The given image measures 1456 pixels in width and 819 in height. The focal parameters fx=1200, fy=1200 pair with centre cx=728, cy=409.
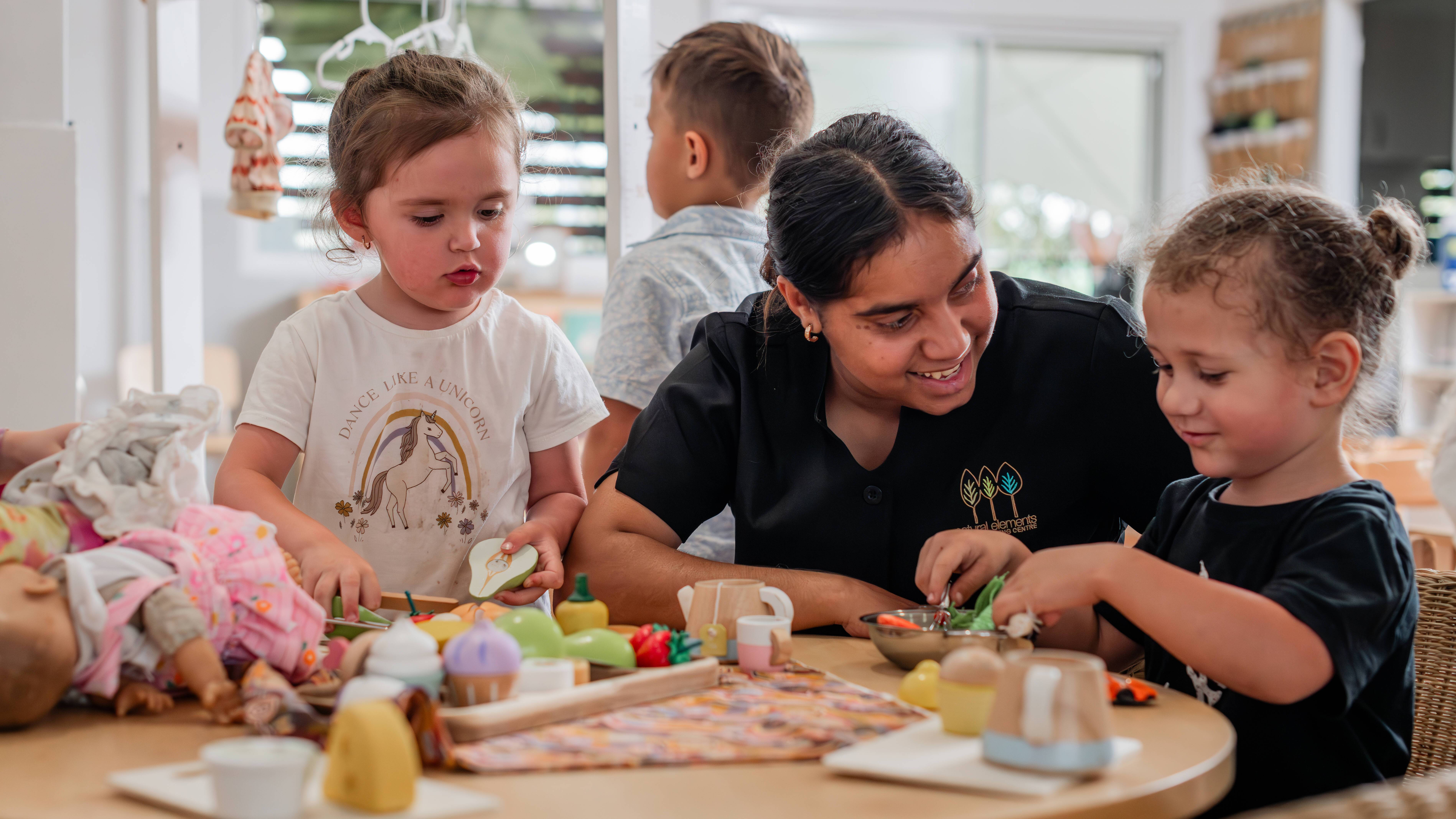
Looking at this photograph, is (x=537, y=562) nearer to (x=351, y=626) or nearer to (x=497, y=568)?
(x=497, y=568)

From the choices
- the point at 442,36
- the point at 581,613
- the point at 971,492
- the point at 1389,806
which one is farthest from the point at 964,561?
the point at 442,36

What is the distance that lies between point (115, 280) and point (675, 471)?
4696 mm

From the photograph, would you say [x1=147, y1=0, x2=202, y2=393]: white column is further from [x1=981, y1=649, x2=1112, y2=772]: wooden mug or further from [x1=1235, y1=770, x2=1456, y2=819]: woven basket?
[x1=1235, y1=770, x2=1456, y2=819]: woven basket

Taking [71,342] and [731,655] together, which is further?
[71,342]

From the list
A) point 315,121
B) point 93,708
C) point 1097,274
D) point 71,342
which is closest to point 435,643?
point 93,708

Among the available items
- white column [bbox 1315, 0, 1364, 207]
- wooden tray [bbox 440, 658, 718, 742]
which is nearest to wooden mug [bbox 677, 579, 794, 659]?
wooden tray [bbox 440, 658, 718, 742]

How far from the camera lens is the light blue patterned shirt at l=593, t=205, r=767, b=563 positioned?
6.48 ft

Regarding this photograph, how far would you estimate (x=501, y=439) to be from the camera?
1.59 meters

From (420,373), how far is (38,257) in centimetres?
93

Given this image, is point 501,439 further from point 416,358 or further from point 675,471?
point 675,471

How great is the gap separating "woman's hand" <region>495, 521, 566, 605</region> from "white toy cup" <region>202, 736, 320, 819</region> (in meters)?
0.65

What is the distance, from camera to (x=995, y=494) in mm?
1414

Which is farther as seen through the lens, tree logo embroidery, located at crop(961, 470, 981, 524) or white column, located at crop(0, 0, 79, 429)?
white column, located at crop(0, 0, 79, 429)

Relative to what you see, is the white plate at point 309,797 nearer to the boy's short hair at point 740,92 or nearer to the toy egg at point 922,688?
the toy egg at point 922,688
